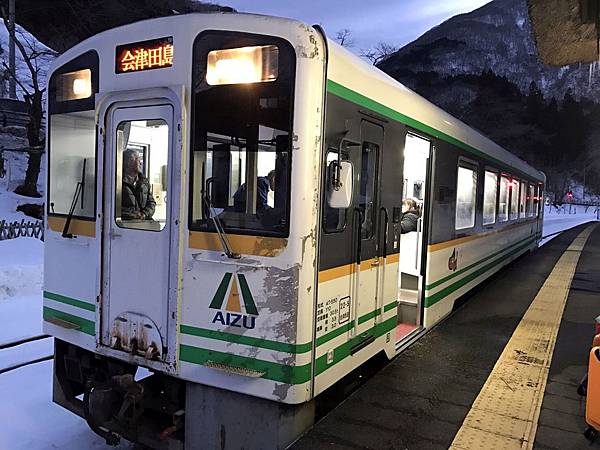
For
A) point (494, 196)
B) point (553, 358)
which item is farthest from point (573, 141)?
point (553, 358)

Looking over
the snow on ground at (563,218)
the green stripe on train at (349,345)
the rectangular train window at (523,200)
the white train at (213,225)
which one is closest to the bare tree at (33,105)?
the rectangular train window at (523,200)

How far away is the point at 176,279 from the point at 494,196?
7.32m

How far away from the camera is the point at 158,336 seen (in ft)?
11.2

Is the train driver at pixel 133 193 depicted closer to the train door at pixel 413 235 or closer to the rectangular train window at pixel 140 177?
the rectangular train window at pixel 140 177

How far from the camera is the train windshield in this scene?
308 centimetres

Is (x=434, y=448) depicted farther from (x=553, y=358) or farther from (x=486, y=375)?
(x=553, y=358)

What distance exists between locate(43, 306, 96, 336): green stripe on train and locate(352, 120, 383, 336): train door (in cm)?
Answer: 183

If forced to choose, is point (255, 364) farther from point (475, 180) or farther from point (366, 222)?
point (475, 180)

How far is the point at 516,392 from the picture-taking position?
441 centimetres

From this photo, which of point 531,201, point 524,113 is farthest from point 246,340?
→ point 524,113

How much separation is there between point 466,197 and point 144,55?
510 centimetres

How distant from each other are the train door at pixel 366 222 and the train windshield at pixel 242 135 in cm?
81

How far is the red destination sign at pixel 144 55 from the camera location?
3341 millimetres

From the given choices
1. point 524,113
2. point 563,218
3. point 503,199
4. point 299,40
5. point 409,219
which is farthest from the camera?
point 524,113
